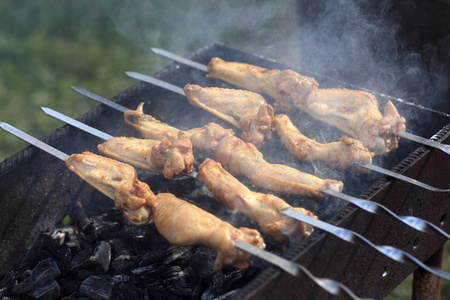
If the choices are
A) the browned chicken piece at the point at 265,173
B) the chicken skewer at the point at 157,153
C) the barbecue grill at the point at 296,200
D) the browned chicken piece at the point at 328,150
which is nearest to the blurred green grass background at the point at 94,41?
the barbecue grill at the point at 296,200

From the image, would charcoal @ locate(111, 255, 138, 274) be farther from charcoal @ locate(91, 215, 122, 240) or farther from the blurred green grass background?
the blurred green grass background

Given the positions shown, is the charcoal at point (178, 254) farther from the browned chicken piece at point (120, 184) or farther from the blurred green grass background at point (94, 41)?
the blurred green grass background at point (94, 41)

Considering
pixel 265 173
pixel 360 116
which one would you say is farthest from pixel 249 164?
pixel 360 116

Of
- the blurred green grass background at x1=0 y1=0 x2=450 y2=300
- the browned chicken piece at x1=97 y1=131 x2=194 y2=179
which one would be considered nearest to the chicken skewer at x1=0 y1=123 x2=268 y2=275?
the browned chicken piece at x1=97 y1=131 x2=194 y2=179

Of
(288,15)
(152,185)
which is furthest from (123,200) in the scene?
(288,15)

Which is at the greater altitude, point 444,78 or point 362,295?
point 444,78

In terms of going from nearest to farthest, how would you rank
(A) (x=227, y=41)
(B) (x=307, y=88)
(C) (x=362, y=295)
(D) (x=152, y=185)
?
1. (C) (x=362, y=295)
2. (D) (x=152, y=185)
3. (B) (x=307, y=88)
4. (A) (x=227, y=41)

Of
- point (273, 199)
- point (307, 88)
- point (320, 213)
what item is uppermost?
point (307, 88)

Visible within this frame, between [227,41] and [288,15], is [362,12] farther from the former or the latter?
[227,41]
